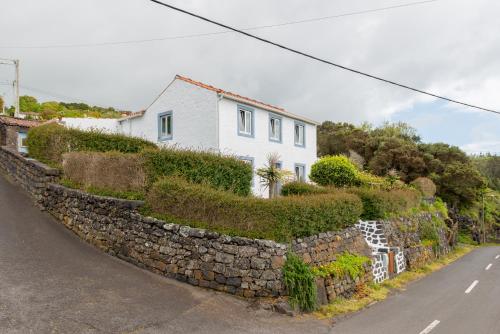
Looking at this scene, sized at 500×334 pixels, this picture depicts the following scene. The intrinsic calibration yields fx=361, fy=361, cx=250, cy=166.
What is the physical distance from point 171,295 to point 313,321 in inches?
129

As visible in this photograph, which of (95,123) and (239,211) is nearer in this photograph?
(239,211)

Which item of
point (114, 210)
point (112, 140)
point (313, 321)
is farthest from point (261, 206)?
point (112, 140)

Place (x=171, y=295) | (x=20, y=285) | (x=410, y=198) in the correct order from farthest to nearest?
(x=410, y=198)
(x=171, y=295)
(x=20, y=285)

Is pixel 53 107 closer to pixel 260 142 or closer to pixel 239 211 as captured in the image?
pixel 260 142

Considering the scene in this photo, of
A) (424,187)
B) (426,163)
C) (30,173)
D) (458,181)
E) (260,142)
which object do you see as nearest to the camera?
(30,173)

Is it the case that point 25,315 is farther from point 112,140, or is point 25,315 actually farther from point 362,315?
point 112,140

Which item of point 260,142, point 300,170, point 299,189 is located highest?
point 260,142

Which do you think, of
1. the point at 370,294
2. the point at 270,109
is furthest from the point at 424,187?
the point at 370,294

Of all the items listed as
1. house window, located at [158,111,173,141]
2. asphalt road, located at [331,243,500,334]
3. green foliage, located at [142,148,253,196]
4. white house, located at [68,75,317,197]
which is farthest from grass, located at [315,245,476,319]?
house window, located at [158,111,173,141]

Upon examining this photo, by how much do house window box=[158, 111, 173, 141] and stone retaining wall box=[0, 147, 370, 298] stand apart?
377 inches

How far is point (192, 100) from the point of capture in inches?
808

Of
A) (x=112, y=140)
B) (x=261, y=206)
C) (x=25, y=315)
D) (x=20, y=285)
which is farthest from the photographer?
(x=112, y=140)

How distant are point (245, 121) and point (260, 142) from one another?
5.62 feet

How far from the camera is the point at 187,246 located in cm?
923
